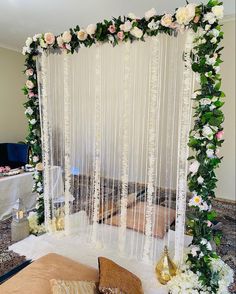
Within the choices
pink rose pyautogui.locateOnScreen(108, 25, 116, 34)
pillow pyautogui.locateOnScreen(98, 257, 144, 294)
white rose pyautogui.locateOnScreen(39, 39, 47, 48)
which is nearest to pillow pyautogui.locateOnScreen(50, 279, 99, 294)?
pillow pyautogui.locateOnScreen(98, 257, 144, 294)

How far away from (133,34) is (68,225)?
2024 millimetres

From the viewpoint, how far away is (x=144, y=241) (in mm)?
2334

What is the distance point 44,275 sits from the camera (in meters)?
1.53

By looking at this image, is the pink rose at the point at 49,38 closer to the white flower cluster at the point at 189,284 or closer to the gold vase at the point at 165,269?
the gold vase at the point at 165,269

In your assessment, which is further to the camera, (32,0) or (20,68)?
(20,68)

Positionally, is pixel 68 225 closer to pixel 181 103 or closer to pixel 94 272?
pixel 94 272

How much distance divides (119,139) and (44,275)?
124cm

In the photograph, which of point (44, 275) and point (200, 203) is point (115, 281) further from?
point (200, 203)

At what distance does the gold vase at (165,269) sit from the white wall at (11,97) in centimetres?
504

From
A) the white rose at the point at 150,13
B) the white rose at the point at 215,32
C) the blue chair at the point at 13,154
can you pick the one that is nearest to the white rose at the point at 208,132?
the white rose at the point at 215,32

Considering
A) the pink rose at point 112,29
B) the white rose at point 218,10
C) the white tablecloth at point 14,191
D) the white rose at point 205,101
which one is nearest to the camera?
the white rose at point 218,10

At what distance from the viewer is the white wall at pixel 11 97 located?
5770 millimetres

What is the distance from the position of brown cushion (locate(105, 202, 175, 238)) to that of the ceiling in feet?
9.07

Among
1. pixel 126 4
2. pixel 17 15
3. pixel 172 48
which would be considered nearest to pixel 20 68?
pixel 17 15
